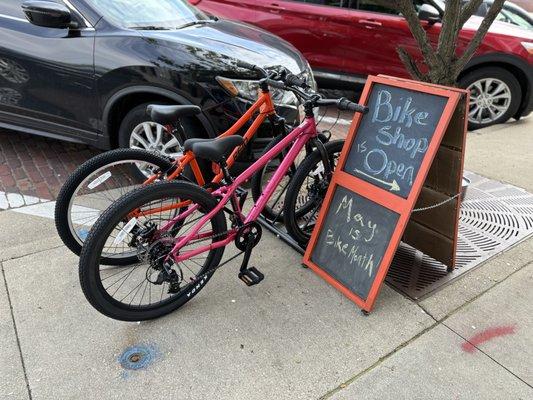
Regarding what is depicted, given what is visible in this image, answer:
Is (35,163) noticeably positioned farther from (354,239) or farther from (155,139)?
(354,239)

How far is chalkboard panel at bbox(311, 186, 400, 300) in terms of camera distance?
2.44m

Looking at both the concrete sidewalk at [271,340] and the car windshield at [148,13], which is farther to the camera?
the car windshield at [148,13]

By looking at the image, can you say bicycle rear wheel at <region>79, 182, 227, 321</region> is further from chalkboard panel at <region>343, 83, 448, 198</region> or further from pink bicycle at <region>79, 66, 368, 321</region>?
chalkboard panel at <region>343, 83, 448, 198</region>

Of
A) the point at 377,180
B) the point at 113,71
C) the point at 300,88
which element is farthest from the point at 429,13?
the point at 113,71

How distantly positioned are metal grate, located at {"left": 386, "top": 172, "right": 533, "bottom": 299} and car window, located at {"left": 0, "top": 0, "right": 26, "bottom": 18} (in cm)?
358

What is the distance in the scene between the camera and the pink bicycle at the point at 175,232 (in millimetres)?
2018

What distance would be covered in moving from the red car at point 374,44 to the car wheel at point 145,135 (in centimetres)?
308

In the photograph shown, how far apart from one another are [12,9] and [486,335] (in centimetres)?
422

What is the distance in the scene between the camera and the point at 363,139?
102 inches

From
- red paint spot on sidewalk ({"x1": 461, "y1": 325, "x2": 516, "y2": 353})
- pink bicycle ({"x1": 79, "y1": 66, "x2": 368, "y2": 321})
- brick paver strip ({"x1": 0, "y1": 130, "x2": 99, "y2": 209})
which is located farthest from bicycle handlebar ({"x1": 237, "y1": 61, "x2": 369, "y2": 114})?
brick paver strip ({"x1": 0, "y1": 130, "x2": 99, "y2": 209})

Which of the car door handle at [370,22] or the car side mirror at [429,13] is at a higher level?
the car side mirror at [429,13]

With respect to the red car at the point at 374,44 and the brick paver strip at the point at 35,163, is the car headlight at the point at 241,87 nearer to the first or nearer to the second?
the brick paver strip at the point at 35,163

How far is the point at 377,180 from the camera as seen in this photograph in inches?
97.8

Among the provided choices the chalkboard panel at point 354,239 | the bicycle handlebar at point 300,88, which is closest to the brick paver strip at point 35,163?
the bicycle handlebar at point 300,88
